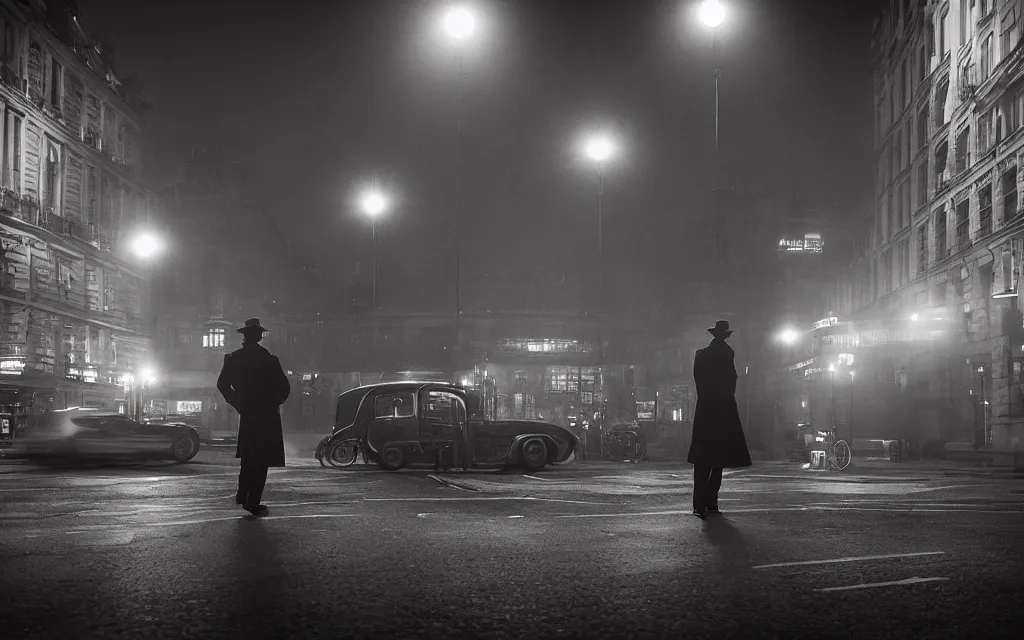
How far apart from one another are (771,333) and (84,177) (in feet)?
168

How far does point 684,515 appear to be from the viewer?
10.0m

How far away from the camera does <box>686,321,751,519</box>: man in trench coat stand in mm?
9688

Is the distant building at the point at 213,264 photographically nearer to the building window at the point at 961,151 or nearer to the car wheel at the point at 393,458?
the building window at the point at 961,151

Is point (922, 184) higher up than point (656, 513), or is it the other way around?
point (922, 184)

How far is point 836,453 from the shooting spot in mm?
23219

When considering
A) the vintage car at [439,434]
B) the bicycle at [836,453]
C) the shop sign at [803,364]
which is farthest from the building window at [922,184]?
the vintage car at [439,434]

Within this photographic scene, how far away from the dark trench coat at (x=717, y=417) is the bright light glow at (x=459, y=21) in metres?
22.8

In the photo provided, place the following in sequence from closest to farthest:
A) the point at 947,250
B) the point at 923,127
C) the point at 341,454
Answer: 1. the point at 341,454
2. the point at 947,250
3. the point at 923,127

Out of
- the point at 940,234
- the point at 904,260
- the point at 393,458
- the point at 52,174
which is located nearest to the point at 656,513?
the point at 393,458

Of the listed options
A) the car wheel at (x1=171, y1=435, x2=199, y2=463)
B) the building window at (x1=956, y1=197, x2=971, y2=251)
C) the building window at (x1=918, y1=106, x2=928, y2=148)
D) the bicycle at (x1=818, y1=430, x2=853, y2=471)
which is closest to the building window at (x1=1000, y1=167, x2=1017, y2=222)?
the building window at (x1=956, y1=197, x2=971, y2=251)

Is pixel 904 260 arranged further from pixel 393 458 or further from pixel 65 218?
pixel 65 218

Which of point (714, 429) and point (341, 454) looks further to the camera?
point (341, 454)

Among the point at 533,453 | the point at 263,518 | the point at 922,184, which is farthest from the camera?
the point at 922,184

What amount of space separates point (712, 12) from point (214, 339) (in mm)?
52083
